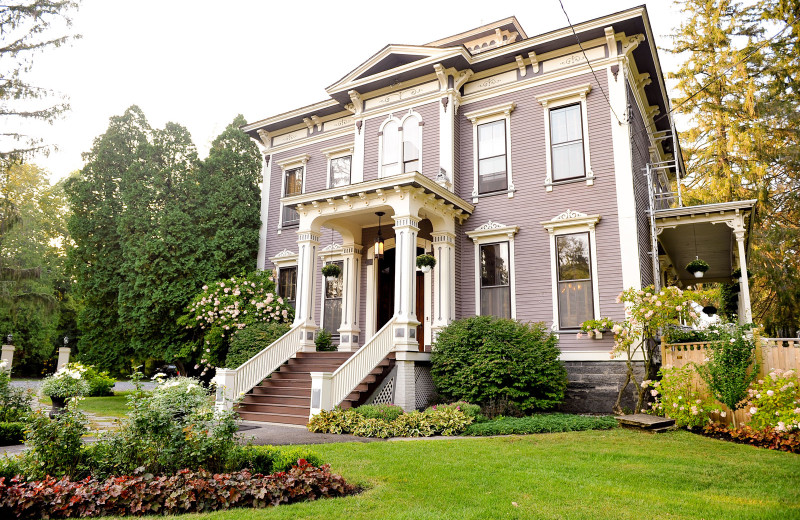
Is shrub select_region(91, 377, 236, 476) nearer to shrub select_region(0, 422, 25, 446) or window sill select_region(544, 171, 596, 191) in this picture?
shrub select_region(0, 422, 25, 446)

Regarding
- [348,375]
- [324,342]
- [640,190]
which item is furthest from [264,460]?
[640,190]

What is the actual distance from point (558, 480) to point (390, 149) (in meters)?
10.3

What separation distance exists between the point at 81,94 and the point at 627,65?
16465mm

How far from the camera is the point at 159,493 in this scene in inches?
165

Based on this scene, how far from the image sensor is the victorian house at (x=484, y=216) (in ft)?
34.9

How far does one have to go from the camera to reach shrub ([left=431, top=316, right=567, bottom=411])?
31.6ft

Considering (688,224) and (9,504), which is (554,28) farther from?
(9,504)

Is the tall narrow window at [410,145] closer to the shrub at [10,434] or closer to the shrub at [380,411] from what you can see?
the shrub at [380,411]

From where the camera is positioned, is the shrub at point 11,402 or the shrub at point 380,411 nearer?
the shrub at point 380,411

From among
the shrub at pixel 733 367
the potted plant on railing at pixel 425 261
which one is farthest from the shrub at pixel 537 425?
the potted plant on railing at pixel 425 261

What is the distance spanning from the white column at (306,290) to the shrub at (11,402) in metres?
5.30

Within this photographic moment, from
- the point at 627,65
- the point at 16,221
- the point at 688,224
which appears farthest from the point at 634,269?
the point at 16,221

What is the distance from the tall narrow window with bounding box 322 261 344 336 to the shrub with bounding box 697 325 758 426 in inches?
347

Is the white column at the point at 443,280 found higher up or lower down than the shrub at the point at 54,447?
higher up
